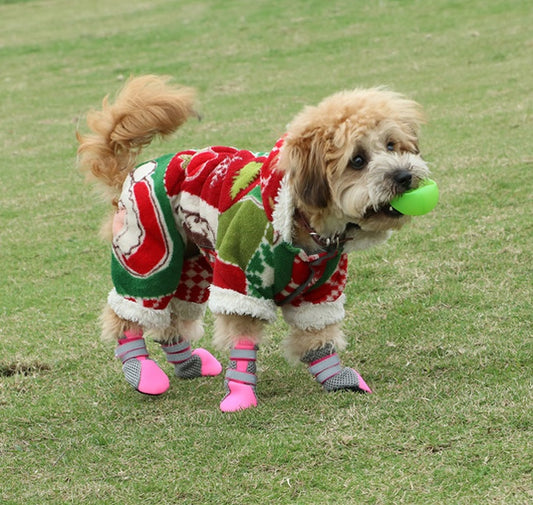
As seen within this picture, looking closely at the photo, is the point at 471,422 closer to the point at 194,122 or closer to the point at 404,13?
the point at 194,122

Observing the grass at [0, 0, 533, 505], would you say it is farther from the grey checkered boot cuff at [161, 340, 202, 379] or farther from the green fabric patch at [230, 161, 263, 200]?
the green fabric patch at [230, 161, 263, 200]

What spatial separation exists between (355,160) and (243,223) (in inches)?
20.4

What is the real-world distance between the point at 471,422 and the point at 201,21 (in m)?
15.0

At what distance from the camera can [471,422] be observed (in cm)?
323

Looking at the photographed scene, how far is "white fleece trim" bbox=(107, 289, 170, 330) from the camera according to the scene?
4.00 meters

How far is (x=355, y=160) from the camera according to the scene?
3.35m

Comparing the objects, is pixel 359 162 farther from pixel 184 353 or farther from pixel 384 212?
pixel 184 353

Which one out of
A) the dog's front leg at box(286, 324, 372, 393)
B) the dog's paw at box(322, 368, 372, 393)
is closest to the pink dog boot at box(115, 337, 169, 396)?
the dog's front leg at box(286, 324, 372, 393)

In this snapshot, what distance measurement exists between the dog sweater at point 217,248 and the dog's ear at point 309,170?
9cm

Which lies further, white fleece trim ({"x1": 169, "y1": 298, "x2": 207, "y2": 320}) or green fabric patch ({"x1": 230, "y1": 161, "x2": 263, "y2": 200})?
white fleece trim ({"x1": 169, "y1": 298, "x2": 207, "y2": 320})

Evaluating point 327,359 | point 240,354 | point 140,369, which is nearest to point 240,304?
point 240,354

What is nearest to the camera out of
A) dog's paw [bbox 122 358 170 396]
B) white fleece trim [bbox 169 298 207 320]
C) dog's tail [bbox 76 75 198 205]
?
dog's paw [bbox 122 358 170 396]

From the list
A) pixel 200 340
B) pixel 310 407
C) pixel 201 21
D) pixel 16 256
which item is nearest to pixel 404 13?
pixel 201 21

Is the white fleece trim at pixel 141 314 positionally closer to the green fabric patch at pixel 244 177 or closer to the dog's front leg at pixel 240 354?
the dog's front leg at pixel 240 354
